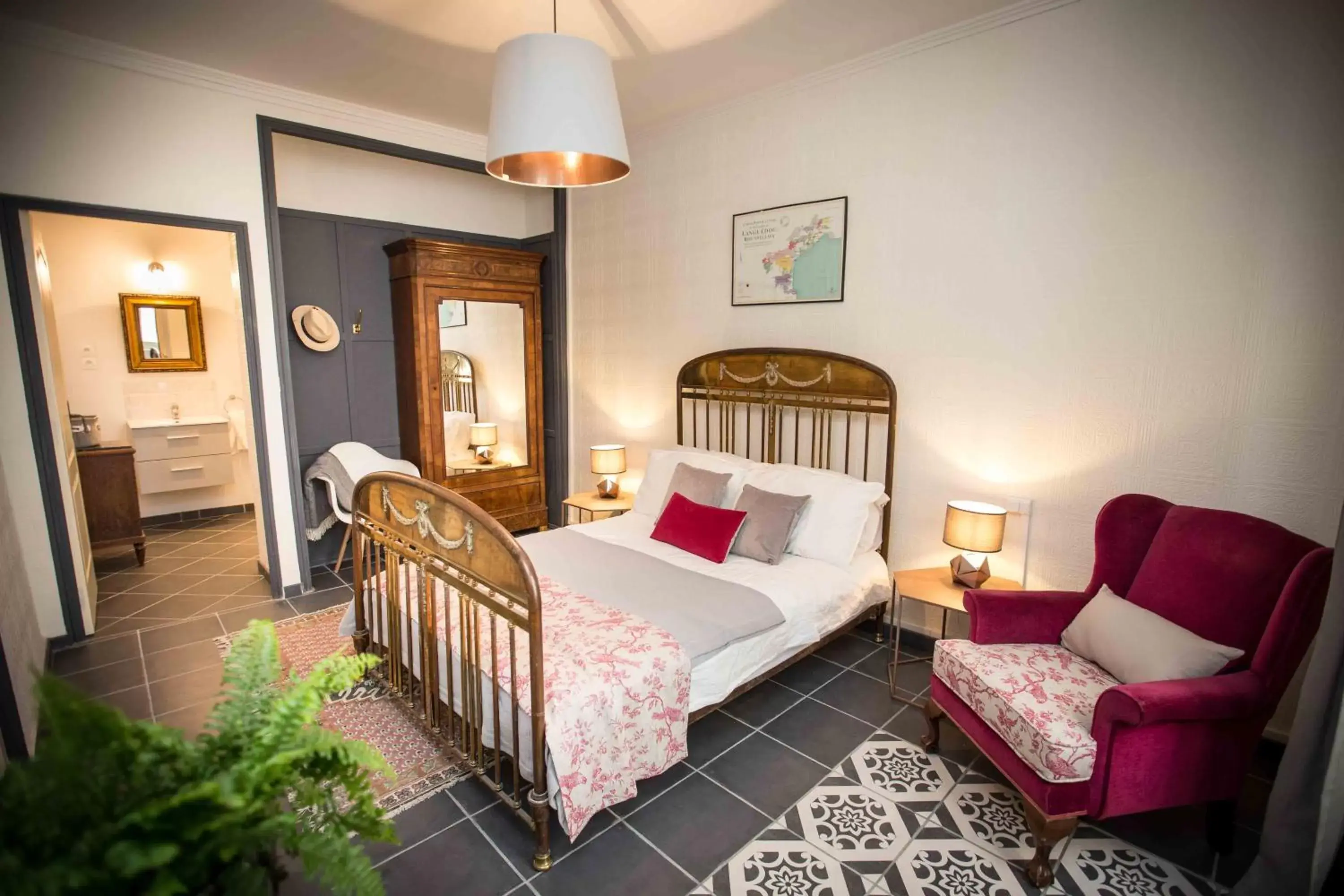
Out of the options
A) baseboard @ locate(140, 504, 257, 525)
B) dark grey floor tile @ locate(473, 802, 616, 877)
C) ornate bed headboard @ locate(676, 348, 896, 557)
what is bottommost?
dark grey floor tile @ locate(473, 802, 616, 877)

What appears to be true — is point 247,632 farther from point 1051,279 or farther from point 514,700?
point 1051,279

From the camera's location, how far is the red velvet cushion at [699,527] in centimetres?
310

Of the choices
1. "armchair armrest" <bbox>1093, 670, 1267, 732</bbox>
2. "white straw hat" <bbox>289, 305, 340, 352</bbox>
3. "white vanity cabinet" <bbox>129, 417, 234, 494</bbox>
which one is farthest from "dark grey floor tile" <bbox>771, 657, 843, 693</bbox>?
"white vanity cabinet" <bbox>129, 417, 234, 494</bbox>

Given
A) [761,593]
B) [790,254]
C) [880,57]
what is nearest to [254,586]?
[761,593]

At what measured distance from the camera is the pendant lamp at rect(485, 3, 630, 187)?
6.43ft

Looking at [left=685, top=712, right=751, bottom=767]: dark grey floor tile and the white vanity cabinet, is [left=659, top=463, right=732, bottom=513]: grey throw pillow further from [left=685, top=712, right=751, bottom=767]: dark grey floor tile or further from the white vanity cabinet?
the white vanity cabinet

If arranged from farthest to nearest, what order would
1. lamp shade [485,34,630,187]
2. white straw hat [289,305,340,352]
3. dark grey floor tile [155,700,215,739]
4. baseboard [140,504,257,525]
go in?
baseboard [140,504,257,525]
white straw hat [289,305,340,352]
dark grey floor tile [155,700,215,739]
lamp shade [485,34,630,187]

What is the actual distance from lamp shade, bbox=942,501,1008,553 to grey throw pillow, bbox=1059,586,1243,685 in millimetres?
437

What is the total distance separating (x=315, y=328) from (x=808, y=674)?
393 centimetres

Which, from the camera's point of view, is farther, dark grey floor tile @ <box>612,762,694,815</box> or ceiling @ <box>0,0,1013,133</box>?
ceiling @ <box>0,0,1013,133</box>

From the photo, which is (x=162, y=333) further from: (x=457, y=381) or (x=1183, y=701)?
(x=1183, y=701)

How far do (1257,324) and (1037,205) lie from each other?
0.93 metres

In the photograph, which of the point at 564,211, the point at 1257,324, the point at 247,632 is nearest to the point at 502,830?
the point at 247,632

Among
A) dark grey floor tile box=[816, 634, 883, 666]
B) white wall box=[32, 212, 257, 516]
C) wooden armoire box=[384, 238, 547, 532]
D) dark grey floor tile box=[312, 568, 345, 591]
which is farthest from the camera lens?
white wall box=[32, 212, 257, 516]
